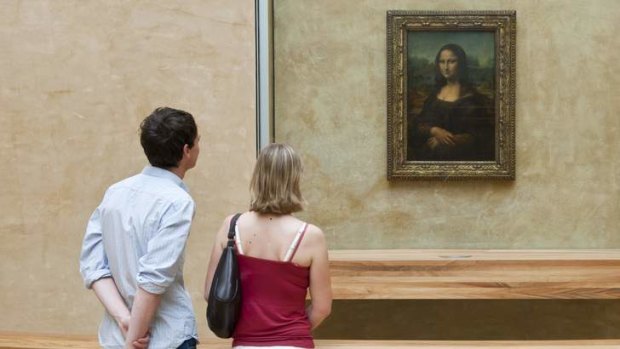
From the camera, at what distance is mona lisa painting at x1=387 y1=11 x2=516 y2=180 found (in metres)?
10.3

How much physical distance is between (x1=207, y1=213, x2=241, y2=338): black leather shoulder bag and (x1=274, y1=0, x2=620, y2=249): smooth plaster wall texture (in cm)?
661

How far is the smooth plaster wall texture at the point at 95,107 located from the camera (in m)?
7.11

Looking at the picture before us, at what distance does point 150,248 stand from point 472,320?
799 centimetres

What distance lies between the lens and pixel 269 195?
3.76 m

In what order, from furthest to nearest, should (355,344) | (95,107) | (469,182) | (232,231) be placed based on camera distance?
(469,182)
(95,107)
(355,344)
(232,231)

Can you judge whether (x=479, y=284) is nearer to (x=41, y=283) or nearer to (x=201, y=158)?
(x=201, y=158)

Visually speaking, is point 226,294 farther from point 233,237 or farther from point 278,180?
point 278,180

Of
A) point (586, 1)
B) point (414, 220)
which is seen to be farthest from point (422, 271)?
point (586, 1)

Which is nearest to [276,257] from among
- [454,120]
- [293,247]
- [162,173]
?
[293,247]

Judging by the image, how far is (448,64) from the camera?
10281mm

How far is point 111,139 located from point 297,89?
11.9 ft

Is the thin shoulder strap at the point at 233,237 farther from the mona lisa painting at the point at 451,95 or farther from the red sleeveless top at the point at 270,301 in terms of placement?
the mona lisa painting at the point at 451,95

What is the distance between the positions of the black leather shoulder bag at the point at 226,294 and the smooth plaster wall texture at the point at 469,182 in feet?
21.7

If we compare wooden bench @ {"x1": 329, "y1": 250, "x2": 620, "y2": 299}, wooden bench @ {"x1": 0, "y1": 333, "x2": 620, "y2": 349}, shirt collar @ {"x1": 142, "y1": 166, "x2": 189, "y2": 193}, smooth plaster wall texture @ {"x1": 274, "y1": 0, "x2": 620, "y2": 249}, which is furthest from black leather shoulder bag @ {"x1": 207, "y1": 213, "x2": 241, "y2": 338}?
smooth plaster wall texture @ {"x1": 274, "y1": 0, "x2": 620, "y2": 249}
